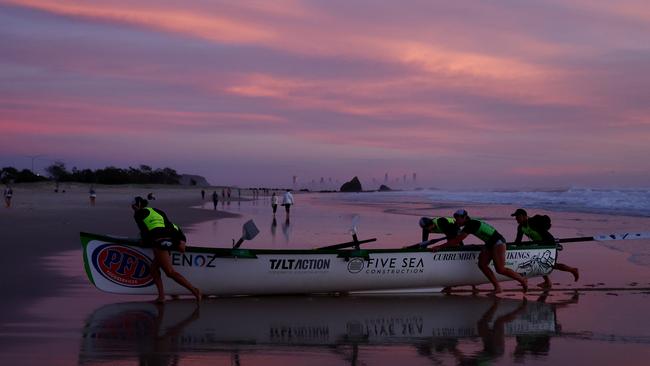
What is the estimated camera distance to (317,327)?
7.43 meters

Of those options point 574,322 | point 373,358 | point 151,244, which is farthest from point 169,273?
point 574,322

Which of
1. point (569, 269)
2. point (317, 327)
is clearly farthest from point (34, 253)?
point (569, 269)

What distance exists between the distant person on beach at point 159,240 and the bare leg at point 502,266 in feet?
13.9

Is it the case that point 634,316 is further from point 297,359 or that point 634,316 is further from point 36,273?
point 36,273

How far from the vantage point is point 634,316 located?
8086mm

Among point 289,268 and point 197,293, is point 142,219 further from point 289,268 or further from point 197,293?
point 289,268

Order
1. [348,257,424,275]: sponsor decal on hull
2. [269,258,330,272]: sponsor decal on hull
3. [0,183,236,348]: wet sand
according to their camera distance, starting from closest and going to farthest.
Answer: [0,183,236,348]: wet sand, [269,258,330,272]: sponsor decal on hull, [348,257,424,275]: sponsor decal on hull

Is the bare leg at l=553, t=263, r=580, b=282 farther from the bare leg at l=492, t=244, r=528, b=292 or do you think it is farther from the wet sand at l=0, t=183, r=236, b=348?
the wet sand at l=0, t=183, r=236, b=348

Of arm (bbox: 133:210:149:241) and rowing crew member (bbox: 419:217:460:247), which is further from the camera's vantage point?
rowing crew member (bbox: 419:217:460:247)

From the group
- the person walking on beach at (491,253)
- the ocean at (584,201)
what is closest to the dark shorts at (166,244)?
the person walking on beach at (491,253)

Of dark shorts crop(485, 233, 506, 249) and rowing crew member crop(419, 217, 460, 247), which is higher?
rowing crew member crop(419, 217, 460, 247)

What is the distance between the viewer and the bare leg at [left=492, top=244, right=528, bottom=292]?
9.88 meters

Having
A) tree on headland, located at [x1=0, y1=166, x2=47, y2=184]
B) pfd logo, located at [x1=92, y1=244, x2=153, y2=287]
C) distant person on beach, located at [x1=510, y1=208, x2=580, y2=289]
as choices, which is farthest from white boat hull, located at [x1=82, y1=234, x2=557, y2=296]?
tree on headland, located at [x1=0, y1=166, x2=47, y2=184]

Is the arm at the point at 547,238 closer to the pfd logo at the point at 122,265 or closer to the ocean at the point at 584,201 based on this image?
the pfd logo at the point at 122,265
